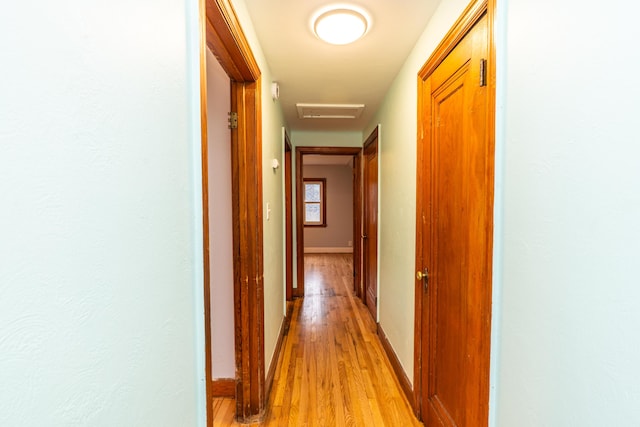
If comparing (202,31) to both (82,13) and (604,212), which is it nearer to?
(82,13)

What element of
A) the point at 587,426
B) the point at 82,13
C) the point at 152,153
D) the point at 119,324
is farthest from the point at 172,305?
the point at 587,426

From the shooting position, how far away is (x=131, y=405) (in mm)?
596

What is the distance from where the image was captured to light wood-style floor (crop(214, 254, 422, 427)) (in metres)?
1.78

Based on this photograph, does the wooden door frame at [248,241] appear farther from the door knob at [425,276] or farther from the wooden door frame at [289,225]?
the wooden door frame at [289,225]

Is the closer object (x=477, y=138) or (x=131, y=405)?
(x=131, y=405)

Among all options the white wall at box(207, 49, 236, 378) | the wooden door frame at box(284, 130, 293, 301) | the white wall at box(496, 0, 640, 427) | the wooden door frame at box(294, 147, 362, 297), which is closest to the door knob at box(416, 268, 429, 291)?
the white wall at box(496, 0, 640, 427)

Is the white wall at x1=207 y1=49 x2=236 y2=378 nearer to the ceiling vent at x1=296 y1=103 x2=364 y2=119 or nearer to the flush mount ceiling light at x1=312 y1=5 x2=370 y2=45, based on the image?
the flush mount ceiling light at x1=312 y1=5 x2=370 y2=45

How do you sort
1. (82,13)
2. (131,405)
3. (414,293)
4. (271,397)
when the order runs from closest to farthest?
(82,13) → (131,405) → (414,293) → (271,397)

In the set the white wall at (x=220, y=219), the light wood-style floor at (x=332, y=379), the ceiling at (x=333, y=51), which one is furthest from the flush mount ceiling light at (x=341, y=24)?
the light wood-style floor at (x=332, y=379)

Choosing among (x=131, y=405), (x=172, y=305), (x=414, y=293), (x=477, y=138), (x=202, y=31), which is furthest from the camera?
(x=414, y=293)

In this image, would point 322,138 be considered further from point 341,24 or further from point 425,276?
point 425,276

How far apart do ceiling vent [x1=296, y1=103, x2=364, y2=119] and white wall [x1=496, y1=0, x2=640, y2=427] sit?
1982mm

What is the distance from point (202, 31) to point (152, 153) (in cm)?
50

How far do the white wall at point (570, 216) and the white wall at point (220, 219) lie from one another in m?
1.47
